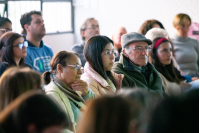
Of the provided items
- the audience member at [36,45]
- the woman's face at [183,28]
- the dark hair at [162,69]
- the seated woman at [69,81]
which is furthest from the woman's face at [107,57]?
the woman's face at [183,28]

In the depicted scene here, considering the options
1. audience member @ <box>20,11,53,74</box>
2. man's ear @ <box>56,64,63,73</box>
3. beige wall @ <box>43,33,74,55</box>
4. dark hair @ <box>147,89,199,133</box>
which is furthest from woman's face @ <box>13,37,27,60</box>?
beige wall @ <box>43,33,74,55</box>

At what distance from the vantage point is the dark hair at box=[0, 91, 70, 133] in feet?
2.35

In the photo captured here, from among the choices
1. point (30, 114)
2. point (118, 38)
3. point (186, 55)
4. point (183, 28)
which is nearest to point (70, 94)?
point (30, 114)

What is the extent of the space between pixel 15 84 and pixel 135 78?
5.22ft

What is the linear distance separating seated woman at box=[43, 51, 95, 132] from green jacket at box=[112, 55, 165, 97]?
1.76ft

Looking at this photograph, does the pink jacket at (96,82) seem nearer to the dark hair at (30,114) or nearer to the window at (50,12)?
the dark hair at (30,114)

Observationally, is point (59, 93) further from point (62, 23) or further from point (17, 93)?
point (62, 23)

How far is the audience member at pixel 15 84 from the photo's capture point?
124 cm

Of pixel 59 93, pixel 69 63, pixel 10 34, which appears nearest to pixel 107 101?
pixel 59 93

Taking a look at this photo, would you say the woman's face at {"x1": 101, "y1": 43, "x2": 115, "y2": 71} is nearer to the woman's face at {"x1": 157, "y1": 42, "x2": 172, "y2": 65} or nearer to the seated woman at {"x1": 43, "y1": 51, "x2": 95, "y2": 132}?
the seated woman at {"x1": 43, "y1": 51, "x2": 95, "y2": 132}

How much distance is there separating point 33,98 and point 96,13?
574cm

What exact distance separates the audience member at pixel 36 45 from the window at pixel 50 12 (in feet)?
5.36

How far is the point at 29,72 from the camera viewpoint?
4.44ft

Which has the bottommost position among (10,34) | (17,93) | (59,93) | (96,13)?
(59,93)
